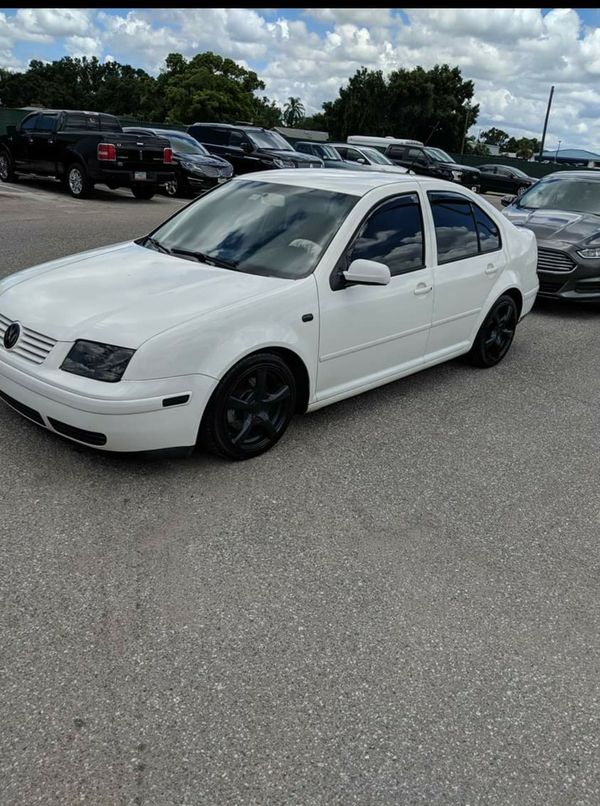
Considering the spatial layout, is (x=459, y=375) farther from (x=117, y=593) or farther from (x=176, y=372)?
(x=117, y=593)

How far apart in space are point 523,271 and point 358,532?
3561mm

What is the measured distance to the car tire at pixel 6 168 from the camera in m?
16.2

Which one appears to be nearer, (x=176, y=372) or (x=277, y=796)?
(x=277, y=796)

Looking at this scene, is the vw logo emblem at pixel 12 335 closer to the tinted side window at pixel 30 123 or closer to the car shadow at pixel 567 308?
the car shadow at pixel 567 308

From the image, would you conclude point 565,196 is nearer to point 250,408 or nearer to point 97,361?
point 250,408

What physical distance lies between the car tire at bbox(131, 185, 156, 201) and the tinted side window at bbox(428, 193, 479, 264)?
1134 cm

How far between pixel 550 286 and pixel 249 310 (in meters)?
5.79

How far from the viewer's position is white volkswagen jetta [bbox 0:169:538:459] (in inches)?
133

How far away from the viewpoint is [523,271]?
5.96 metres

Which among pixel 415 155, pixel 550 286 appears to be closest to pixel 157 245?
pixel 550 286

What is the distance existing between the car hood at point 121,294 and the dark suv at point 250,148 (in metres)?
15.1

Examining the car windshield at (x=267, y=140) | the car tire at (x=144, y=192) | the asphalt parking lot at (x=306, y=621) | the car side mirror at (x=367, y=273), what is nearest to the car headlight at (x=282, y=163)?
the car windshield at (x=267, y=140)

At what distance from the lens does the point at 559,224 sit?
28.8ft

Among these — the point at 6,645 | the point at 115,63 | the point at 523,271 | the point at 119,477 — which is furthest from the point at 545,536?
the point at 115,63
